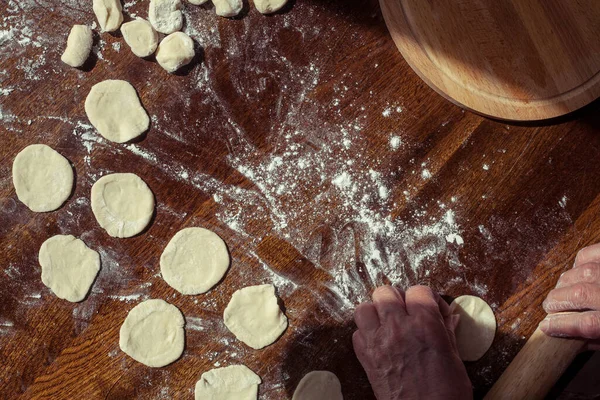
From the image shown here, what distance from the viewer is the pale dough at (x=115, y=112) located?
1.52 meters

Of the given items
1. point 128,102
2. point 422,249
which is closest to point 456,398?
point 422,249

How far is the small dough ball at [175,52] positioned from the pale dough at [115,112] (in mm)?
140

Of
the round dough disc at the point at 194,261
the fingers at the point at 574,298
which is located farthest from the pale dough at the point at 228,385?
the fingers at the point at 574,298

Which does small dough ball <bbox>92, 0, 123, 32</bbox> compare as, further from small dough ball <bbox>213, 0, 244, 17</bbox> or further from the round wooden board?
the round wooden board

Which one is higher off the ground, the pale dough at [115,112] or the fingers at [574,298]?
the pale dough at [115,112]

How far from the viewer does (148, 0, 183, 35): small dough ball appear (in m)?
1.54

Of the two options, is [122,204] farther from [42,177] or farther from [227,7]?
[227,7]

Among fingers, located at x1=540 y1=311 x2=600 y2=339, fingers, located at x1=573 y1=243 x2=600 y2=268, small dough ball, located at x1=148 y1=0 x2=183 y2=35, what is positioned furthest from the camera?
small dough ball, located at x1=148 y1=0 x2=183 y2=35

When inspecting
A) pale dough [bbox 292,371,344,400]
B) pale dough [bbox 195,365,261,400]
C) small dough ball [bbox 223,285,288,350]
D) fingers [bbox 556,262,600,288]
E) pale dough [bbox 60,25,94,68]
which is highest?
pale dough [bbox 60,25,94,68]

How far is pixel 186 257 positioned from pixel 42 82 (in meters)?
0.66

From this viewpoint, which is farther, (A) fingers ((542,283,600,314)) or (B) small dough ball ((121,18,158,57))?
(B) small dough ball ((121,18,158,57))

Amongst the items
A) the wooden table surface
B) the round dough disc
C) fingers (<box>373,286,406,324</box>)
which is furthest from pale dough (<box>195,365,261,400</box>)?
fingers (<box>373,286,406,324</box>)

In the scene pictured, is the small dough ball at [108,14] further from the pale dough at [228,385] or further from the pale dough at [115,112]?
the pale dough at [228,385]

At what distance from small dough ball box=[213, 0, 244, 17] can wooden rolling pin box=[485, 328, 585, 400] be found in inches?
48.9
